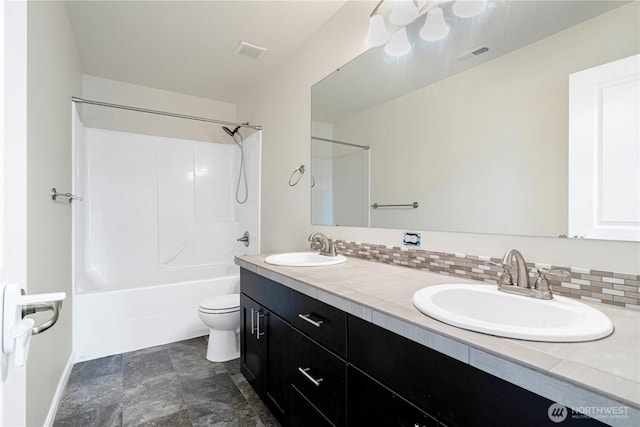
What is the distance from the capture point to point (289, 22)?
207cm

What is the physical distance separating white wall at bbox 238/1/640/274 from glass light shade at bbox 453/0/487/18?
1.96 ft

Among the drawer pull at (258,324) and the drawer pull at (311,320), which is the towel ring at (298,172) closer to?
the drawer pull at (258,324)

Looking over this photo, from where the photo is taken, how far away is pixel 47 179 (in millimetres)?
1556

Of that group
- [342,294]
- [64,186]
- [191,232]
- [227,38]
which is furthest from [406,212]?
[191,232]

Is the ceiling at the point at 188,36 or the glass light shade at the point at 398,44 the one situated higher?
the ceiling at the point at 188,36

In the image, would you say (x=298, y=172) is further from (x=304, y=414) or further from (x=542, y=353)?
(x=542, y=353)

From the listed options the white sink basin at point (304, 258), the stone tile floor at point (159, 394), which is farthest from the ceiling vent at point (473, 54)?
the stone tile floor at point (159, 394)

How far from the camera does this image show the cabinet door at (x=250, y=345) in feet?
5.52

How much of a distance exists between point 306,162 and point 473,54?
1.27 m

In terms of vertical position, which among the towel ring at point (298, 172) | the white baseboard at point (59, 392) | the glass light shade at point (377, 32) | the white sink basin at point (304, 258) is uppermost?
the glass light shade at point (377, 32)

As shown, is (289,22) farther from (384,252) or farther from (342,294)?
(342,294)

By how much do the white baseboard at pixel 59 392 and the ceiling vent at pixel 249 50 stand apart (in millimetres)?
2572

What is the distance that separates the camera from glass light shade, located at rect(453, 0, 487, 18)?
1273mm

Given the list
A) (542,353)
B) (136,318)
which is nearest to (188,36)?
(136,318)
